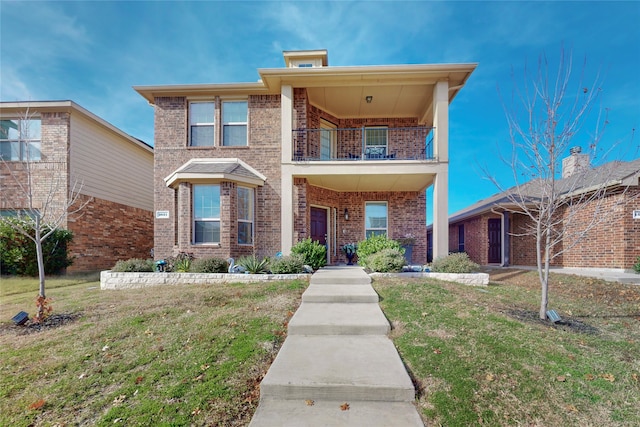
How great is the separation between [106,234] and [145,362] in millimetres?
10755

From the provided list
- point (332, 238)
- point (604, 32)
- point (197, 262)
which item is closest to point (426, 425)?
point (197, 262)

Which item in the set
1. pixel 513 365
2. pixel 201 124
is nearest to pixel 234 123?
pixel 201 124

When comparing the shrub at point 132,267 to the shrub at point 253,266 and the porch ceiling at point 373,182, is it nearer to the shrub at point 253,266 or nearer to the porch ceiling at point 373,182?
the shrub at point 253,266

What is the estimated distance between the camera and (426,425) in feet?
7.72

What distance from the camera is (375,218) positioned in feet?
37.2

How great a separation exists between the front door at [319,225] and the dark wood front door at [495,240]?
9074 millimetres

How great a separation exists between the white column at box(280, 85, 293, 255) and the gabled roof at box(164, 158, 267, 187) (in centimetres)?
102

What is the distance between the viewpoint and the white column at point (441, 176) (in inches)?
340

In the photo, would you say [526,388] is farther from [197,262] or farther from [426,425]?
[197,262]

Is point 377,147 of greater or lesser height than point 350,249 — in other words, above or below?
above

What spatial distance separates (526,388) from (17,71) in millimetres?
13389

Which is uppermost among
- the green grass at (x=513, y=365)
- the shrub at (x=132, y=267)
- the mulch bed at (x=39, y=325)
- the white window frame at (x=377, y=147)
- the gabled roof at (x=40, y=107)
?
the gabled roof at (x=40, y=107)

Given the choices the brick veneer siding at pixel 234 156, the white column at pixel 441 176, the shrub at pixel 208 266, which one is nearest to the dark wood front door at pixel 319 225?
the brick veneer siding at pixel 234 156

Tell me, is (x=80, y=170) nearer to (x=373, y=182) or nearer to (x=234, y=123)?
(x=234, y=123)
